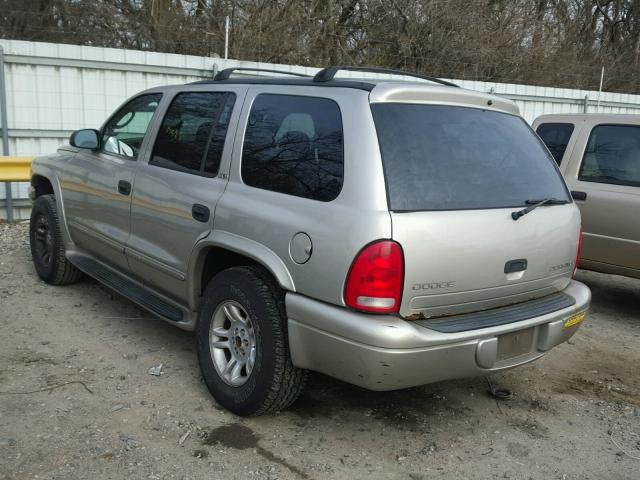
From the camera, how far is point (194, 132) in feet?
12.9

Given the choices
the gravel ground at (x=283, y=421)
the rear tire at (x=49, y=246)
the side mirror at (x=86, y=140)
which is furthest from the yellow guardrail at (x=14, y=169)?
the gravel ground at (x=283, y=421)

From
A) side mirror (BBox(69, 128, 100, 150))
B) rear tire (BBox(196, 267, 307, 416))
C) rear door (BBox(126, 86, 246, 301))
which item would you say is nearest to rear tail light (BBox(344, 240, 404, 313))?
rear tire (BBox(196, 267, 307, 416))

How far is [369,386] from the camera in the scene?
292cm

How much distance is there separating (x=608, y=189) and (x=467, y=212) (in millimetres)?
2995

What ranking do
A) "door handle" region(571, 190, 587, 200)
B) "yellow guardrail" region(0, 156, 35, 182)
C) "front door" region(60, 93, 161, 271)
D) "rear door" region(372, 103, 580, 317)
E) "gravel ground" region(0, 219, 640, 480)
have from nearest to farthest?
"rear door" region(372, 103, 580, 317)
"gravel ground" region(0, 219, 640, 480)
"front door" region(60, 93, 161, 271)
"door handle" region(571, 190, 587, 200)
"yellow guardrail" region(0, 156, 35, 182)

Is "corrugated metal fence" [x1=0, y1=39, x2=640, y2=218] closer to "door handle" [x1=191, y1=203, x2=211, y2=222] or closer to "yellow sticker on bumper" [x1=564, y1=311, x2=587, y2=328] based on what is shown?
"door handle" [x1=191, y1=203, x2=211, y2=222]

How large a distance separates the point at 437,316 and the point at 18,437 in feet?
6.96

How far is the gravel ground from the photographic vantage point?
3045 millimetres

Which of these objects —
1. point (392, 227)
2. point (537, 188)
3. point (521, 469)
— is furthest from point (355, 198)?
point (521, 469)

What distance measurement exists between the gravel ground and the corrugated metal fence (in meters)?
3.96

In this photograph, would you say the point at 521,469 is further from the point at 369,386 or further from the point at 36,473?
the point at 36,473

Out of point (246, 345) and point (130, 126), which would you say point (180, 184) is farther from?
point (130, 126)

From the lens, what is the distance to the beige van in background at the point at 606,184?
534cm

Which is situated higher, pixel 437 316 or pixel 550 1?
pixel 550 1
